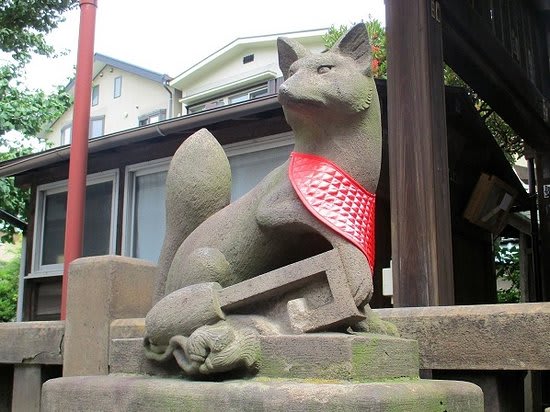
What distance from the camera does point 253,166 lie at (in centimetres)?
631

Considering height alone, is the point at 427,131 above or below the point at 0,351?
above

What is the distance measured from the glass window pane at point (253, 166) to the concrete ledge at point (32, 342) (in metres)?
2.81

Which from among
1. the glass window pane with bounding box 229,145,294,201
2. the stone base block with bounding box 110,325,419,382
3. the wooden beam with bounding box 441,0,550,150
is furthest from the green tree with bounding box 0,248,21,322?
the stone base block with bounding box 110,325,419,382

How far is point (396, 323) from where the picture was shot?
2.61m

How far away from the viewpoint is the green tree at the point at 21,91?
30.2 feet

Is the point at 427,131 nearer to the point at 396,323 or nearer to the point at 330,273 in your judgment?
the point at 396,323

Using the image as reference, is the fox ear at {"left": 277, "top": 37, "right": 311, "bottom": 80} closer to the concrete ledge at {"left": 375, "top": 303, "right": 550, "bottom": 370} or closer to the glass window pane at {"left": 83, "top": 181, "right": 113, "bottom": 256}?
the concrete ledge at {"left": 375, "top": 303, "right": 550, "bottom": 370}

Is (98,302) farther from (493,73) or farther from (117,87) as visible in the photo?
(117,87)

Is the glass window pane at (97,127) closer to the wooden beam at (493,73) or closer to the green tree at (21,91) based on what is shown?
the green tree at (21,91)

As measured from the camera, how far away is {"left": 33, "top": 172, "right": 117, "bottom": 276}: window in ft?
24.2

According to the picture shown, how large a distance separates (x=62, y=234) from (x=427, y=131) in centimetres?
548

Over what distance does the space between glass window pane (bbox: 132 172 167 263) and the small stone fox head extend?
4742 millimetres

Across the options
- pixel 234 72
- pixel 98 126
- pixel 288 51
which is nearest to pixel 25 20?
pixel 288 51

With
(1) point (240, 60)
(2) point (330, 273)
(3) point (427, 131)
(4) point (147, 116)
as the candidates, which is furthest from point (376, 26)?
(4) point (147, 116)
